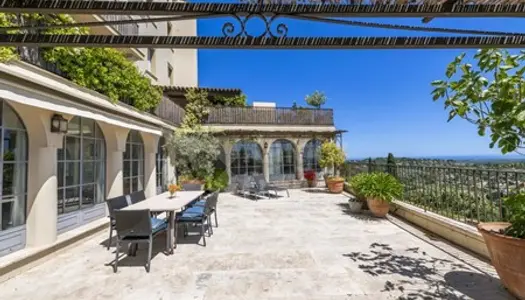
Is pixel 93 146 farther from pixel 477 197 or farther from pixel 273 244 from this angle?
pixel 477 197

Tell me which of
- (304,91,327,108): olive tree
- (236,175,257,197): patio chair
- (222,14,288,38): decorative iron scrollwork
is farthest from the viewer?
(304,91,327,108): olive tree

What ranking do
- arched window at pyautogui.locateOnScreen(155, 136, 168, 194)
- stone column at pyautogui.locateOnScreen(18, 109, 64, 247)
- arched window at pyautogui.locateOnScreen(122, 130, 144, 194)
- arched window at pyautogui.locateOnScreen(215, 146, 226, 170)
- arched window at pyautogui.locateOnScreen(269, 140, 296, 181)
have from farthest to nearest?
arched window at pyautogui.locateOnScreen(269, 140, 296, 181) < arched window at pyautogui.locateOnScreen(215, 146, 226, 170) < arched window at pyautogui.locateOnScreen(155, 136, 168, 194) < arched window at pyautogui.locateOnScreen(122, 130, 144, 194) < stone column at pyautogui.locateOnScreen(18, 109, 64, 247)

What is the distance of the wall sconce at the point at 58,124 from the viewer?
4840 mm

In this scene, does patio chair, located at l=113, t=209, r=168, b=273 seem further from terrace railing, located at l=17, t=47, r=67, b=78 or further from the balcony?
the balcony

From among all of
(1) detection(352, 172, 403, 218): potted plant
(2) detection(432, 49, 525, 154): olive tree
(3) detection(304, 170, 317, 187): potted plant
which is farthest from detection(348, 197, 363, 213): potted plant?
(3) detection(304, 170, 317, 187): potted plant

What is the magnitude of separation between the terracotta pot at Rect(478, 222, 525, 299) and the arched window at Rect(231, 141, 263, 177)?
12157mm

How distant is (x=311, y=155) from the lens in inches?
622

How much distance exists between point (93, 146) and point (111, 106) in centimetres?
121

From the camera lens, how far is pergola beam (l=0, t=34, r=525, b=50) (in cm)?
191

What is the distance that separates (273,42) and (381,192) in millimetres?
6518

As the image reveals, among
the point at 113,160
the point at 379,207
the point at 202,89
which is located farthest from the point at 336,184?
the point at 113,160

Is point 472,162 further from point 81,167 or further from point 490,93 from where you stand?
point 81,167

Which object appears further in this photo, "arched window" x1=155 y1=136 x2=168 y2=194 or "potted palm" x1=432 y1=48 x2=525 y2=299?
"arched window" x1=155 y1=136 x2=168 y2=194

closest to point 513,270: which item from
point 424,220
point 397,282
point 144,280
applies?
point 397,282
